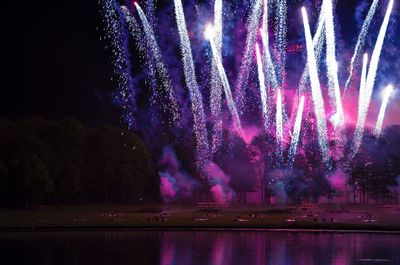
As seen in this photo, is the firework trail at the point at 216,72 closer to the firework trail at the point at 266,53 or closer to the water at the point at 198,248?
the firework trail at the point at 266,53

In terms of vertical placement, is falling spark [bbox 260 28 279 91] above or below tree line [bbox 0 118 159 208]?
above

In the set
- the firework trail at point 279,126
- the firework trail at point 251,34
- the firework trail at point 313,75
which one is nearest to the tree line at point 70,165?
the firework trail at point 279,126

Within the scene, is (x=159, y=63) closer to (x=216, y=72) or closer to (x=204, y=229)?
(x=216, y=72)

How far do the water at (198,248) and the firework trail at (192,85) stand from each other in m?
17.5

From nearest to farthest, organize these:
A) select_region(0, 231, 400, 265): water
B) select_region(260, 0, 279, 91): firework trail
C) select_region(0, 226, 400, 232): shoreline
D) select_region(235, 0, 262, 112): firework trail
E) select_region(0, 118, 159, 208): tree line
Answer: select_region(0, 231, 400, 265): water, select_region(0, 226, 400, 232): shoreline, select_region(235, 0, 262, 112): firework trail, select_region(260, 0, 279, 91): firework trail, select_region(0, 118, 159, 208): tree line

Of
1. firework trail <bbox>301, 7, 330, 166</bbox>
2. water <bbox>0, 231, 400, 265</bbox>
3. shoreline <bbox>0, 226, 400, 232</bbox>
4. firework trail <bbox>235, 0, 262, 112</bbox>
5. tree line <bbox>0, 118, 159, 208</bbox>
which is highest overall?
firework trail <bbox>235, 0, 262, 112</bbox>

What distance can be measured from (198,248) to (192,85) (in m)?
32.2

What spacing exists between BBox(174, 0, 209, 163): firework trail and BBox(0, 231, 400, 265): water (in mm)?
17452

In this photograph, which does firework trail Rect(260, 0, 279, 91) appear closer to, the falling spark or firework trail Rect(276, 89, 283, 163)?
the falling spark

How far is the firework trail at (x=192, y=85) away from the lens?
48.6m

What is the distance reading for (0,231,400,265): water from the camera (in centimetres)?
2353

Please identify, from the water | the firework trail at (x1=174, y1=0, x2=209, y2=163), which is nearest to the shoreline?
the water

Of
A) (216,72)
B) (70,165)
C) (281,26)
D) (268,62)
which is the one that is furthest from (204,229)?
(70,165)

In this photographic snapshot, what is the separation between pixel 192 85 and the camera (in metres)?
58.6
